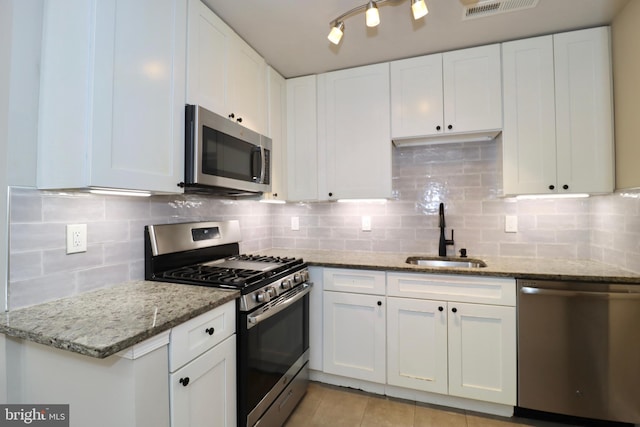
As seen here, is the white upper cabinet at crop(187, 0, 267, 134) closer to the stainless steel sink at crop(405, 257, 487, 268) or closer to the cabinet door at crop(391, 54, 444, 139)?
the cabinet door at crop(391, 54, 444, 139)

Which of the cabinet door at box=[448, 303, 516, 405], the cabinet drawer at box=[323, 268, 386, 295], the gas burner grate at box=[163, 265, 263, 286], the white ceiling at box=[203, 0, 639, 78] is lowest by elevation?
the cabinet door at box=[448, 303, 516, 405]

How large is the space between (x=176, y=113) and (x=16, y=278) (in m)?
0.91

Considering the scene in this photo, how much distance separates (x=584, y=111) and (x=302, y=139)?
1932 millimetres

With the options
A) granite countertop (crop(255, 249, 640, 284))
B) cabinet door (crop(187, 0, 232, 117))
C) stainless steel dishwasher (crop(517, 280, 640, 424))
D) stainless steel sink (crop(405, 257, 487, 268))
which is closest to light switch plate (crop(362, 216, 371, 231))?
granite countertop (crop(255, 249, 640, 284))

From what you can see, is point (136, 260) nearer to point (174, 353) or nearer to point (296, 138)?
point (174, 353)

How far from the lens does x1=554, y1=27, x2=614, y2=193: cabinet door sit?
188 centimetres

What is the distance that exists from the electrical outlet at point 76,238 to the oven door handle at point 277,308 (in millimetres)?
806

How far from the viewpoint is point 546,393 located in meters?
1.77

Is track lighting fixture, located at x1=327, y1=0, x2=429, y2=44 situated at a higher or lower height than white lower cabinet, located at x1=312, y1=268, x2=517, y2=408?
higher

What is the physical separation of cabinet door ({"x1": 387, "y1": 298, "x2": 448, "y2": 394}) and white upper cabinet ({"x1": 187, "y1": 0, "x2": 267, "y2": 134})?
160cm

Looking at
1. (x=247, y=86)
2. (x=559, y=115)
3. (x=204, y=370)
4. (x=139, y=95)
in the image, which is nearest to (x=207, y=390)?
(x=204, y=370)

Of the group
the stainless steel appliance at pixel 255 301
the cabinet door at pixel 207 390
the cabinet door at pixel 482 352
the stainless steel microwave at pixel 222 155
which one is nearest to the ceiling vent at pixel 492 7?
the stainless steel microwave at pixel 222 155

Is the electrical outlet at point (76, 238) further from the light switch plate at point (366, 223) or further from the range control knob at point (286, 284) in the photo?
the light switch plate at point (366, 223)

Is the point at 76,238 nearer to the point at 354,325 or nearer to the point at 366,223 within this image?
the point at 354,325
